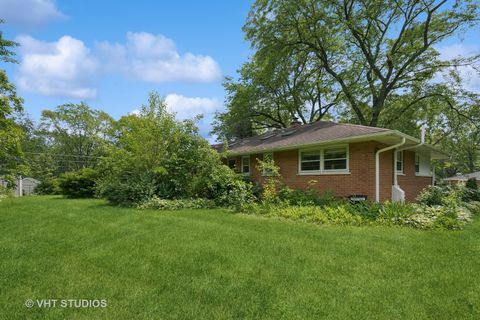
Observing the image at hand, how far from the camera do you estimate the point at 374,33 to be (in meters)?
20.8

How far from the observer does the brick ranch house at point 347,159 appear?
10.7 meters

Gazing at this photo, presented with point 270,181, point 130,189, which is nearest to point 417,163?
point 270,181

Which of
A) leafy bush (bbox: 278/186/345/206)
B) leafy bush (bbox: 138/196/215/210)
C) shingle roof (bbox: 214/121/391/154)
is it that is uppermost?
shingle roof (bbox: 214/121/391/154)

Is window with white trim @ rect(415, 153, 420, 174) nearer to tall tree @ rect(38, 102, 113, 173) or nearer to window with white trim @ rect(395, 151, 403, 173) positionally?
window with white trim @ rect(395, 151, 403, 173)

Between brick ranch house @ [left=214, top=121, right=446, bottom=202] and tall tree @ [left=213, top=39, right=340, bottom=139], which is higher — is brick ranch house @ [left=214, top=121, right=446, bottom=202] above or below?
below

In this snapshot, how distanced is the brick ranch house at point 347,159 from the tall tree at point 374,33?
7.85 metres

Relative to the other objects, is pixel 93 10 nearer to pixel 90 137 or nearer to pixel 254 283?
pixel 254 283

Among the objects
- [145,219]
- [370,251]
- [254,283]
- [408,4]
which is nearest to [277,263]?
[254,283]

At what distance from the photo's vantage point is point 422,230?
A: 727 cm

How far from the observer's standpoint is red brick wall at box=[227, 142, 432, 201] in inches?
422

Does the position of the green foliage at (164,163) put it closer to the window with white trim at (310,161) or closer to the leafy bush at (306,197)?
the leafy bush at (306,197)

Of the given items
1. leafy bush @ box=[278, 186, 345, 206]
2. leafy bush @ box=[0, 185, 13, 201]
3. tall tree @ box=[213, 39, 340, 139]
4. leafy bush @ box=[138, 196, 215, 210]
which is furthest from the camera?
tall tree @ box=[213, 39, 340, 139]

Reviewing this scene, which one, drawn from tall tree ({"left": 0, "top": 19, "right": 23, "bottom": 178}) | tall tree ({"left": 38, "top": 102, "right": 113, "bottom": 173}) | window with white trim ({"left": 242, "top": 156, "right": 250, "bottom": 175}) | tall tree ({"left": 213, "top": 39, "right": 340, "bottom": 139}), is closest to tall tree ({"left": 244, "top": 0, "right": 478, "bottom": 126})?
tall tree ({"left": 213, "top": 39, "right": 340, "bottom": 139})

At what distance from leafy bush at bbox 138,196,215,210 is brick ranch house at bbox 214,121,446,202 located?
342cm
